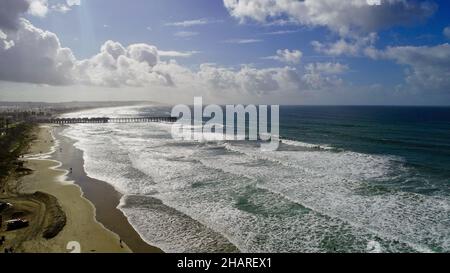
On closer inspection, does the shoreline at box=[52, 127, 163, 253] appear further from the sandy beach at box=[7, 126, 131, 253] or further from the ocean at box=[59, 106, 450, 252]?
the ocean at box=[59, 106, 450, 252]

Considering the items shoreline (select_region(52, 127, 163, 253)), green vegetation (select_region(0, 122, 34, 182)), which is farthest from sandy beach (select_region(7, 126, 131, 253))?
green vegetation (select_region(0, 122, 34, 182))

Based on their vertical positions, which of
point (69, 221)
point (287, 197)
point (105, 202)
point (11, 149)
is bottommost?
point (69, 221)

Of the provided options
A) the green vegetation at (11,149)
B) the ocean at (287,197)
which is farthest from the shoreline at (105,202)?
the green vegetation at (11,149)

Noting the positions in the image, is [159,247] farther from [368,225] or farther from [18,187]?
[18,187]

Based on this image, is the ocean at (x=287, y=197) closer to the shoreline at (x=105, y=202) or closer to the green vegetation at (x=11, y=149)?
the shoreline at (x=105, y=202)

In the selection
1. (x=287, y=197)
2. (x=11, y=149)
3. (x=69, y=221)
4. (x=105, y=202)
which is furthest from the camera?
(x=11, y=149)

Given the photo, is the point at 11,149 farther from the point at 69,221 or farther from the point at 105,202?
the point at 69,221

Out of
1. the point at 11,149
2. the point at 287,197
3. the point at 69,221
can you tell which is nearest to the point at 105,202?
the point at 69,221

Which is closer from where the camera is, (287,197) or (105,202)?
(287,197)
